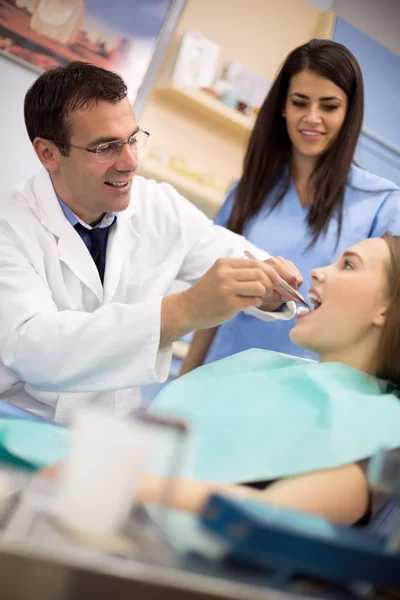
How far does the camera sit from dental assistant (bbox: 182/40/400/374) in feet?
6.30

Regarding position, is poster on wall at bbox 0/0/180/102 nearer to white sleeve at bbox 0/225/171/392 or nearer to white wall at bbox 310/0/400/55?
white wall at bbox 310/0/400/55

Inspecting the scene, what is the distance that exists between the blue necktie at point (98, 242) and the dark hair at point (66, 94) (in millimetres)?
209

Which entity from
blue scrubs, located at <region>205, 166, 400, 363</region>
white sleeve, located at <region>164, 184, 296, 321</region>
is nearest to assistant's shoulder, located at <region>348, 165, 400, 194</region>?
blue scrubs, located at <region>205, 166, 400, 363</region>

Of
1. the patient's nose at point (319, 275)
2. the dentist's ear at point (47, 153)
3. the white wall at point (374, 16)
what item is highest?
the white wall at point (374, 16)

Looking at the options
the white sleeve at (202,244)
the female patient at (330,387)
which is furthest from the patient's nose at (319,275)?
the white sleeve at (202,244)

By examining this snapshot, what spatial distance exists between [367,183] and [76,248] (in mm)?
883

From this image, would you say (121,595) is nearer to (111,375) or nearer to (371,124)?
(111,375)

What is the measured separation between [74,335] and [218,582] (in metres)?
0.93

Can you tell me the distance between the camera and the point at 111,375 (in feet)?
4.62

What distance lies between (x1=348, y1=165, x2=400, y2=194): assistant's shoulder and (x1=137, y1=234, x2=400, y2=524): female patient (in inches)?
24.2

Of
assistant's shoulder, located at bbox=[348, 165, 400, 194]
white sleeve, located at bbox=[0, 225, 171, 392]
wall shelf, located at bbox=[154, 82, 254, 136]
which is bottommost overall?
white sleeve, located at bbox=[0, 225, 171, 392]

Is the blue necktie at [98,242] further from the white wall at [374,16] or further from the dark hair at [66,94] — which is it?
the white wall at [374,16]

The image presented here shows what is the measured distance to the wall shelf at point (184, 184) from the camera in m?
3.26

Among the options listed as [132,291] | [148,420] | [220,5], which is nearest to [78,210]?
[132,291]
